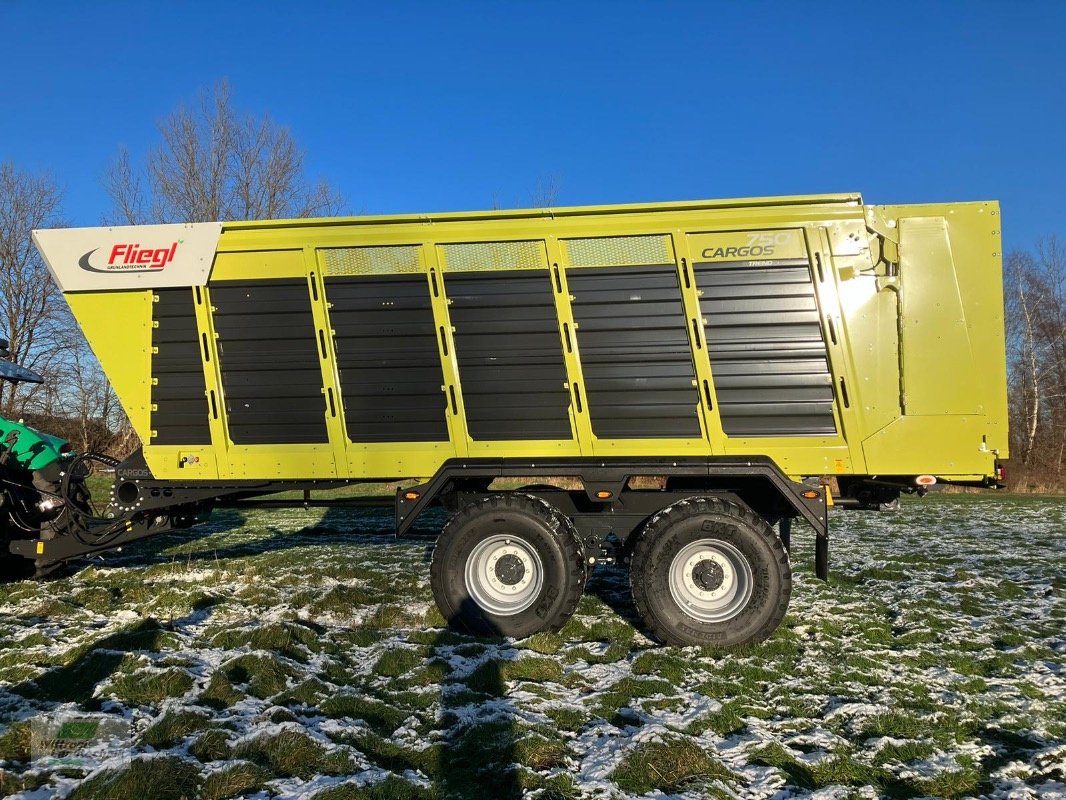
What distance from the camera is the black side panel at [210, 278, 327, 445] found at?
4.92 meters

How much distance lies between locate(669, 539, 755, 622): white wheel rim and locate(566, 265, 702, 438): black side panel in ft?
2.77

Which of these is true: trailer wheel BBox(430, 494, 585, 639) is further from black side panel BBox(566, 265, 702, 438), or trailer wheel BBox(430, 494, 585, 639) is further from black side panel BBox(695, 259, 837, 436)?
black side panel BBox(695, 259, 837, 436)

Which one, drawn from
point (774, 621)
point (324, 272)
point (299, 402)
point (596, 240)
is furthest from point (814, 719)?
point (324, 272)

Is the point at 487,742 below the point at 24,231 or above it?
below

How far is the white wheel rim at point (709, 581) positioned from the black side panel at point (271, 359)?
2899 millimetres

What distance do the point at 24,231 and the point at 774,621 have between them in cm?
3492

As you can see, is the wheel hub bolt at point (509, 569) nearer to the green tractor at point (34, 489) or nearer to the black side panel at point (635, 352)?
the black side panel at point (635, 352)

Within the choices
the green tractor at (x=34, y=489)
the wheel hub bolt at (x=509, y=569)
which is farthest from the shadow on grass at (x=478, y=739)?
the green tractor at (x=34, y=489)

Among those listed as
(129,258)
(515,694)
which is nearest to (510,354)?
(515,694)

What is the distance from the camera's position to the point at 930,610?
5.34m

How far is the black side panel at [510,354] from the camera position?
15.5ft

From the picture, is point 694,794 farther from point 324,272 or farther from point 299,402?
point 324,272

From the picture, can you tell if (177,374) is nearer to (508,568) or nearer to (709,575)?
(508,568)

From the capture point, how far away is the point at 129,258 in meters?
4.96
